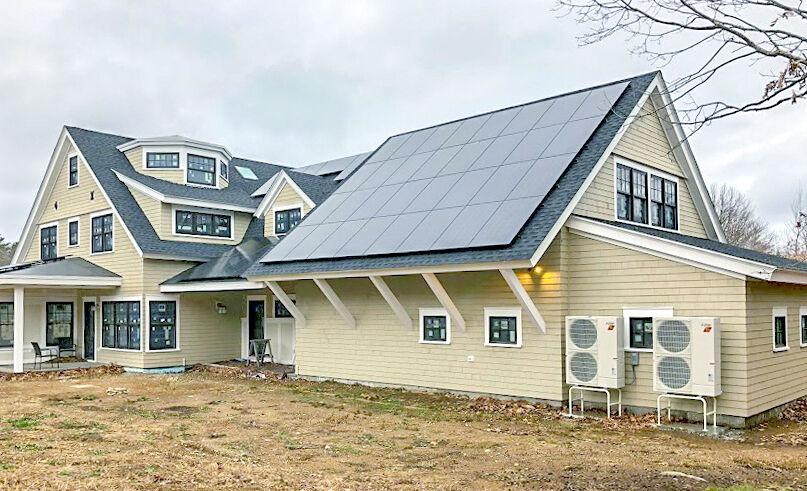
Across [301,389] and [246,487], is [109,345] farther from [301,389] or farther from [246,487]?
[246,487]

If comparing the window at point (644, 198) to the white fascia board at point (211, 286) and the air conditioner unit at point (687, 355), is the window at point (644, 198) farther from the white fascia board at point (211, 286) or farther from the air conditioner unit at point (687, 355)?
the white fascia board at point (211, 286)

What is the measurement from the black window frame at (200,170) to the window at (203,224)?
5.05 ft

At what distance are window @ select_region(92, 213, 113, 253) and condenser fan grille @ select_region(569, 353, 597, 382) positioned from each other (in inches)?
584

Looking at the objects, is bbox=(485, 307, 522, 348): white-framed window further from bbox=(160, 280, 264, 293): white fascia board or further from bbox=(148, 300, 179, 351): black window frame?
bbox=(148, 300, 179, 351): black window frame

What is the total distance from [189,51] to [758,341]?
2325cm

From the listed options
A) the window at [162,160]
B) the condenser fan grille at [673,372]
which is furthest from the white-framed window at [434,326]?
the window at [162,160]

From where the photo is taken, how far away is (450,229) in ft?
41.1

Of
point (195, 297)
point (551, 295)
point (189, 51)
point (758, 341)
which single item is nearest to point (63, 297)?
point (195, 297)

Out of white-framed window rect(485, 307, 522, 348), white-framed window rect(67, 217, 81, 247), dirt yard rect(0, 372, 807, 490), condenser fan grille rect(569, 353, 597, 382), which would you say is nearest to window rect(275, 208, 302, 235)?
white-framed window rect(67, 217, 81, 247)

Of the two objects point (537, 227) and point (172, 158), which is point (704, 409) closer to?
point (537, 227)

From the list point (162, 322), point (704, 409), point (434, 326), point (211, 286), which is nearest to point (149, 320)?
point (162, 322)

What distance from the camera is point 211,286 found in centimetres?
1800

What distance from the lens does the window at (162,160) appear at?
70.6 ft

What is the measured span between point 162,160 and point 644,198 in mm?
15166
